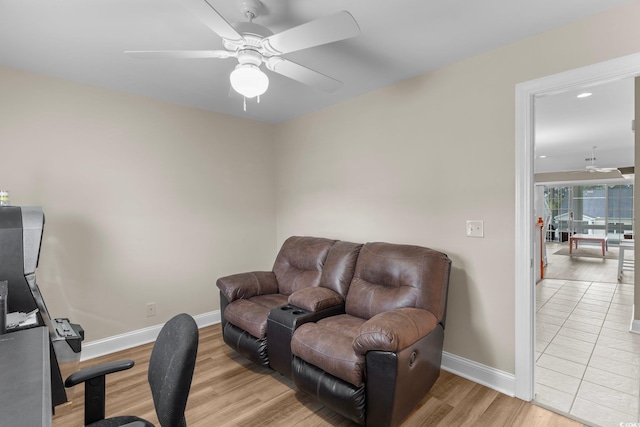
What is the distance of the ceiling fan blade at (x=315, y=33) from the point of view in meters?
1.27

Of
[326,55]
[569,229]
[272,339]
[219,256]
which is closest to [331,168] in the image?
[326,55]

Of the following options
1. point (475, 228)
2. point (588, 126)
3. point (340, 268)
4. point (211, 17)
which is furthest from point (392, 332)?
point (588, 126)

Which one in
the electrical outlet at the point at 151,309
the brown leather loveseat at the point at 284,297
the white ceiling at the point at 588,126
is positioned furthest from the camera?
the white ceiling at the point at 588,126

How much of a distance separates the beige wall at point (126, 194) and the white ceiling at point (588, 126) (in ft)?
10.5

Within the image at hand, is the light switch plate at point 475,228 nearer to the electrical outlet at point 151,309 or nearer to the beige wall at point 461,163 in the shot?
the beige wall at point 461,163

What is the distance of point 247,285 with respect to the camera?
2865 mm

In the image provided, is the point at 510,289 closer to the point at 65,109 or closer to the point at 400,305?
the point at 400,305

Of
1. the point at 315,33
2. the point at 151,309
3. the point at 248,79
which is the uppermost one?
the point at 315,33

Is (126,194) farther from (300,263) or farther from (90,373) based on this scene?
(90,373)

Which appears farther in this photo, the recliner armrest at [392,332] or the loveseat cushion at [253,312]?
the loveseat cushion at [253,312]

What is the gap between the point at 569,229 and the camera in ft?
34.3

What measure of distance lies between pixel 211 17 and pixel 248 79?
30 cm

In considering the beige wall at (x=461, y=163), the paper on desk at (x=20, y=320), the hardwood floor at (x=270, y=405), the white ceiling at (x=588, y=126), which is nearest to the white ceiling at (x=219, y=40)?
the beige wall at (x=461, y=163)

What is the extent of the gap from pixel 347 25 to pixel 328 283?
1.98 meters
